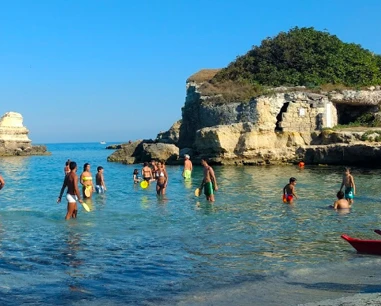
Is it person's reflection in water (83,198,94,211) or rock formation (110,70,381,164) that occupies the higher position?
Result: rock formation (110,70,381,164)

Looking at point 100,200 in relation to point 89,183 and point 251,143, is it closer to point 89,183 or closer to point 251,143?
point 89,183

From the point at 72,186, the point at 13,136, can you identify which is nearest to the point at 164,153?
the point at 72,186

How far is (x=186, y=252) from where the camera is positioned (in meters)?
9.86

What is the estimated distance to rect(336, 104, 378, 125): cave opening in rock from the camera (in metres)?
40.5

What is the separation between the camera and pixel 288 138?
37625 millimetres

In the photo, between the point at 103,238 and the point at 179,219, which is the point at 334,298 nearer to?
the point at 103,238

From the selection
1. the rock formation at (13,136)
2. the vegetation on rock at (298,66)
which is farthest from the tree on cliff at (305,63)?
the rock formation at (13,136)

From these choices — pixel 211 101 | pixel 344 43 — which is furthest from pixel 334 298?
pixel 344 43

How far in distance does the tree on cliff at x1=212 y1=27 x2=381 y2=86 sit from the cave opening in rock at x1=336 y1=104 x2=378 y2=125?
6.91 ft

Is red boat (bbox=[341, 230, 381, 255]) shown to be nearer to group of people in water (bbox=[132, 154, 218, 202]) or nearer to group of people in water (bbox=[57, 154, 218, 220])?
group of people in water (bbox=[57, 154, 218, 220])

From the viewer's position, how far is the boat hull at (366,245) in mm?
9062

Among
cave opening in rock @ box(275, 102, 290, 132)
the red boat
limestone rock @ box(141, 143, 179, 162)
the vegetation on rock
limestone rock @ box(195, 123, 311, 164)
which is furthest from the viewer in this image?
limestone rock @ box(141, 143, 179, 162)

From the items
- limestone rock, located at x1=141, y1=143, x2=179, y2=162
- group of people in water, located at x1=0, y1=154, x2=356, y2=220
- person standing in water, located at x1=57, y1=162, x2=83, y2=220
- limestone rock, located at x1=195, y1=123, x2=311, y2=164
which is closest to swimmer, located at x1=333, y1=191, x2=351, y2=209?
group of people in water, located at x1=0, y1=154, x2=356, y2=220

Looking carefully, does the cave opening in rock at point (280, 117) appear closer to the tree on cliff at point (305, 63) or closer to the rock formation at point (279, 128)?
the rock formation at point (279, 128)
